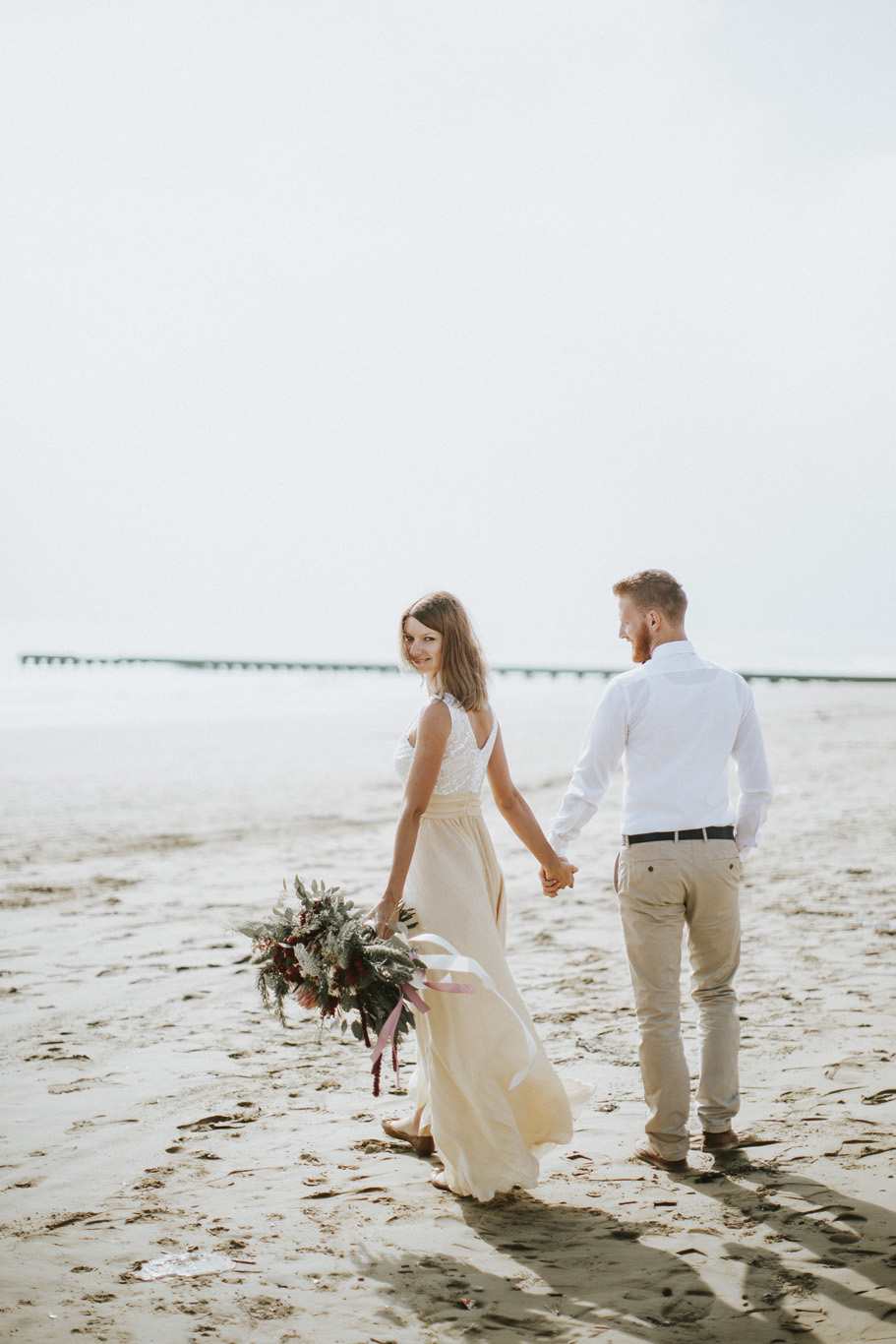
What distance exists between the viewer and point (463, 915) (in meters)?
3.74

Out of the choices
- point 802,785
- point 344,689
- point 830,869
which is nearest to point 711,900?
point 830,869

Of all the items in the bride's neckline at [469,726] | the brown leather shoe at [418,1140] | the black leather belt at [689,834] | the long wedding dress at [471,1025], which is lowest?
the brown leather shoe at [418,1140]

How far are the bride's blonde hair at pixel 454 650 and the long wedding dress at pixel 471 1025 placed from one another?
0.05 m

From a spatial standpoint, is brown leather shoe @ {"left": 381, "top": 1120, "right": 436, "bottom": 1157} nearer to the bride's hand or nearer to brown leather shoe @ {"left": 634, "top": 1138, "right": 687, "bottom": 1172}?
brown leather shoe @ {"left": 634, "top": 1138, "right": 687, "bottom": 1172}

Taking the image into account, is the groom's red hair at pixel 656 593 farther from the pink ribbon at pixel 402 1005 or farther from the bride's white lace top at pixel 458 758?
the pink ribbon at pixel 402 1005

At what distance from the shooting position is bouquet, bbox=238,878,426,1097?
3.42 m

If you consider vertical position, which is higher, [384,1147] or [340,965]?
[340,965]

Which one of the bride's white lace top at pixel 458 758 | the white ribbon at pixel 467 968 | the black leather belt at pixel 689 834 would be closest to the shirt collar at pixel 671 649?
the black leather belt at pixel 689 834

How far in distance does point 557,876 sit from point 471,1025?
684 mm

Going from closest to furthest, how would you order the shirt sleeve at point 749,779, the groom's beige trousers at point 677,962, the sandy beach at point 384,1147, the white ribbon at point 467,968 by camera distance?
the sandy beach at point 384,1147 → the white ribbon at point 467,968 → the groom's beige trousers at point 677,962 → the shirt sleeve at point 749,779

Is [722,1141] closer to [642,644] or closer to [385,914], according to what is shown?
[385,914]

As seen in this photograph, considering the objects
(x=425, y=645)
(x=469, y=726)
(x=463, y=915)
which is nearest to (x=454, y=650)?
(x=425, y=645)

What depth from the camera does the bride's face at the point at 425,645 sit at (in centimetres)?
379

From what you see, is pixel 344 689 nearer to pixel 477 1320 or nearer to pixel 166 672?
pixel 166 672
